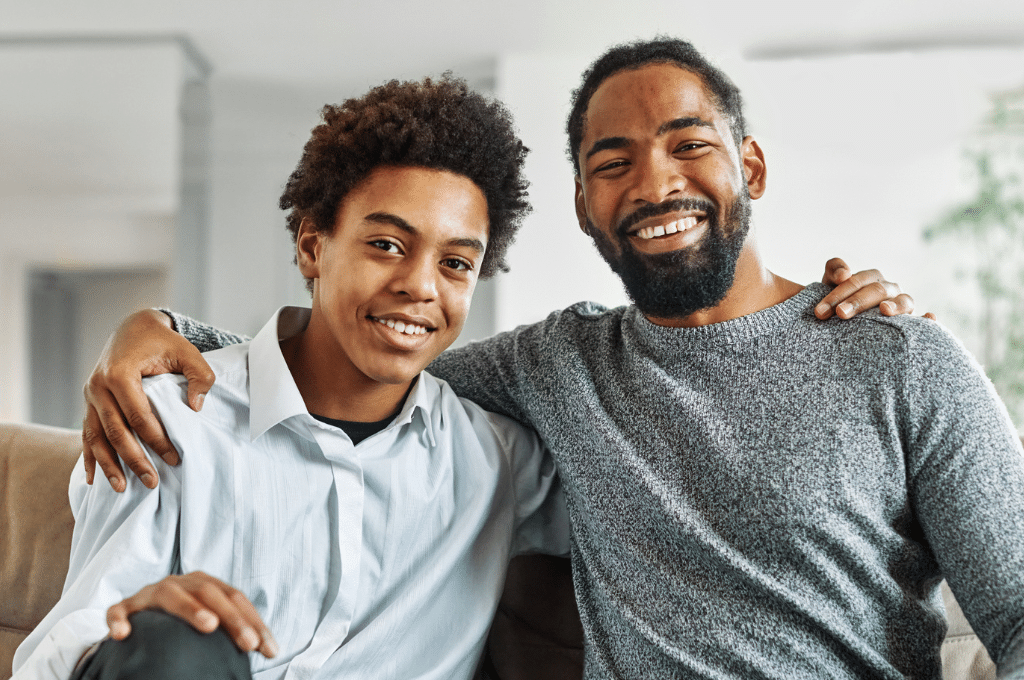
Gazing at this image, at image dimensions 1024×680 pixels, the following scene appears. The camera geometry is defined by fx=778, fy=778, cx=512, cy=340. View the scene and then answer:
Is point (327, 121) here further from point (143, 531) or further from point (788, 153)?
point (788, 153)

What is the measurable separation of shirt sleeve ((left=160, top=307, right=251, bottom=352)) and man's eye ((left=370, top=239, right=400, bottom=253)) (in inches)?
14.0

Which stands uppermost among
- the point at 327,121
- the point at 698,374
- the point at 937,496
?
the point at 327,121

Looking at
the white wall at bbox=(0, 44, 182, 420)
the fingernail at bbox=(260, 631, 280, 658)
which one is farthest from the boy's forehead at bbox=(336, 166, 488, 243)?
the white wall at bbox=(0, 44, 182, 420)

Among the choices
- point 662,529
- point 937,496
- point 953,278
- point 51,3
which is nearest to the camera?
point 937,496

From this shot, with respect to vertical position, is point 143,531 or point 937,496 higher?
point 937,496

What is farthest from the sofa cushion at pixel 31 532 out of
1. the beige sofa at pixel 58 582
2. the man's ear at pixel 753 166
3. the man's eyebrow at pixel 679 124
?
the man's ear at pixel 753 166

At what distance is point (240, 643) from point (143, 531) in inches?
10.1

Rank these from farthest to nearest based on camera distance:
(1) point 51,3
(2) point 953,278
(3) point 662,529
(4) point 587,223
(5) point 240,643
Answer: (2) point 953,278 < (1) point 51,3 < (4) point 587,223 < (3) point 662,529 < (5) point 240,643

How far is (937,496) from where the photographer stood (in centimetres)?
99

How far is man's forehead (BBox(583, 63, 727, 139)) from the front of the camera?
3.91 ft

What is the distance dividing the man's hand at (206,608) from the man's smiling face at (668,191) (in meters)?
0.71

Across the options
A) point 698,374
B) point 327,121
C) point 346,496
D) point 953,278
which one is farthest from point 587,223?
point 953,278

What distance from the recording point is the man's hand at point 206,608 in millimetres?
807

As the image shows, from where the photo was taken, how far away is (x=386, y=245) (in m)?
1.17
